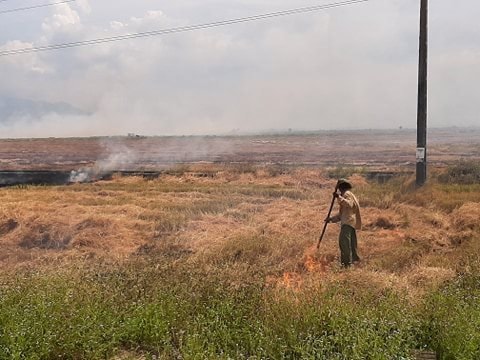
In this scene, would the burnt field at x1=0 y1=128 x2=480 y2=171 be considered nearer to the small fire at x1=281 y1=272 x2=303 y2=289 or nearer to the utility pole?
the utility pole

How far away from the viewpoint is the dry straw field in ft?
17.2

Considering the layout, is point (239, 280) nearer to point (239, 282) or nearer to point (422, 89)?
point (239, 282)

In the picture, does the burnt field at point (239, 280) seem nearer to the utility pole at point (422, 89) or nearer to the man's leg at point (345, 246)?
the man's leg at point (345, 246)

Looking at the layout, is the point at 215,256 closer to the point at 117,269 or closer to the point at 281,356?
the point at 117,269

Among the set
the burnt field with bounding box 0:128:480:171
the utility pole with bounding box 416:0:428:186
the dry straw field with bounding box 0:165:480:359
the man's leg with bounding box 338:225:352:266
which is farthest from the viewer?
the burnt field with bounding box 0:128:480:171

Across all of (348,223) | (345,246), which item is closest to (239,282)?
(345,246)

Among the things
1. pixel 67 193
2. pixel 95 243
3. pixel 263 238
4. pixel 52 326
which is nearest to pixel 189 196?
pixel 67 193

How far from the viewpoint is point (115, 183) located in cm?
2531

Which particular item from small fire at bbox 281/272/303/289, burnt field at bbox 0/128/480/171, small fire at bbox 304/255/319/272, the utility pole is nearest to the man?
small fire at bbox 304/255/319/272

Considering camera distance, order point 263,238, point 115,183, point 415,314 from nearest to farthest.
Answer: point 415,314 < point 263,238 < point 115,183

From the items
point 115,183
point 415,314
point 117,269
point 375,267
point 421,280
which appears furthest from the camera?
point 115,183

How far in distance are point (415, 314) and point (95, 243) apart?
8.47m

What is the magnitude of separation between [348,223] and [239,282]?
3.24 metres

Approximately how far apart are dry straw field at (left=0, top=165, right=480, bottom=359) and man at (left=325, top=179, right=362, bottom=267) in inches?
13.1
